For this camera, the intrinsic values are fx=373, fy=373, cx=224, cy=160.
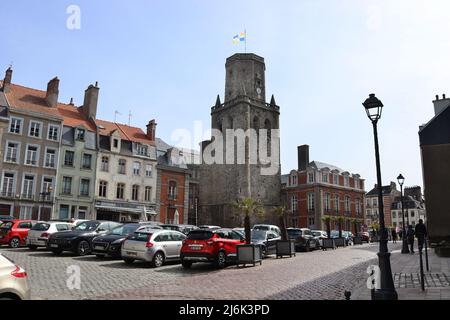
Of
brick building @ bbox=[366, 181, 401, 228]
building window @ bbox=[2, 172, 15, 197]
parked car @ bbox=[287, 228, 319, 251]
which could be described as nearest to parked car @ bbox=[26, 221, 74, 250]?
parked car @ bbox=[287, 228, 319, 251]

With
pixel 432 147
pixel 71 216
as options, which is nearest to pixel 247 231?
pixel 432 147

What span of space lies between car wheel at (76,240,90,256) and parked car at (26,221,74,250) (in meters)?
2.01

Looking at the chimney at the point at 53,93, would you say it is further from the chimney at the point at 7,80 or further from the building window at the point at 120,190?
the building window at the point at 120,190

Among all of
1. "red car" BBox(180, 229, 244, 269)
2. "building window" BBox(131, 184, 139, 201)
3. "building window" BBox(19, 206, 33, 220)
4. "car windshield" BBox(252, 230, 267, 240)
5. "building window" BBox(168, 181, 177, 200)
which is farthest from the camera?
"building window" BBox(168, 181, 177, 200)

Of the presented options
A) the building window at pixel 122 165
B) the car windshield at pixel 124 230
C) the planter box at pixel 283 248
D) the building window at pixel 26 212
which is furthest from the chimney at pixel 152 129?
the planter box at pixel 283 248

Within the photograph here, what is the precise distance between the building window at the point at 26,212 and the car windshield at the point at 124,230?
58.5 feet

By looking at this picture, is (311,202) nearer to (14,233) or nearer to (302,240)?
(302,240)

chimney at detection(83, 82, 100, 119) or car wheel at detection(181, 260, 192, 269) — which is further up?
chimney at detection(83, 82, 100, 119)

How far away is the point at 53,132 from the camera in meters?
33.9

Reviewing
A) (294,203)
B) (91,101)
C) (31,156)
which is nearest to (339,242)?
(294,203)

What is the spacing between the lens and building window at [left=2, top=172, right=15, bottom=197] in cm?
3061

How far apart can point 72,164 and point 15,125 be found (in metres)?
5.70

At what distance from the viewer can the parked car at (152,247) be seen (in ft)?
45.9

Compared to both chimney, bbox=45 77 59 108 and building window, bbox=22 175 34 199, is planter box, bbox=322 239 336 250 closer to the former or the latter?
building window, bbox=22 175 34 199
